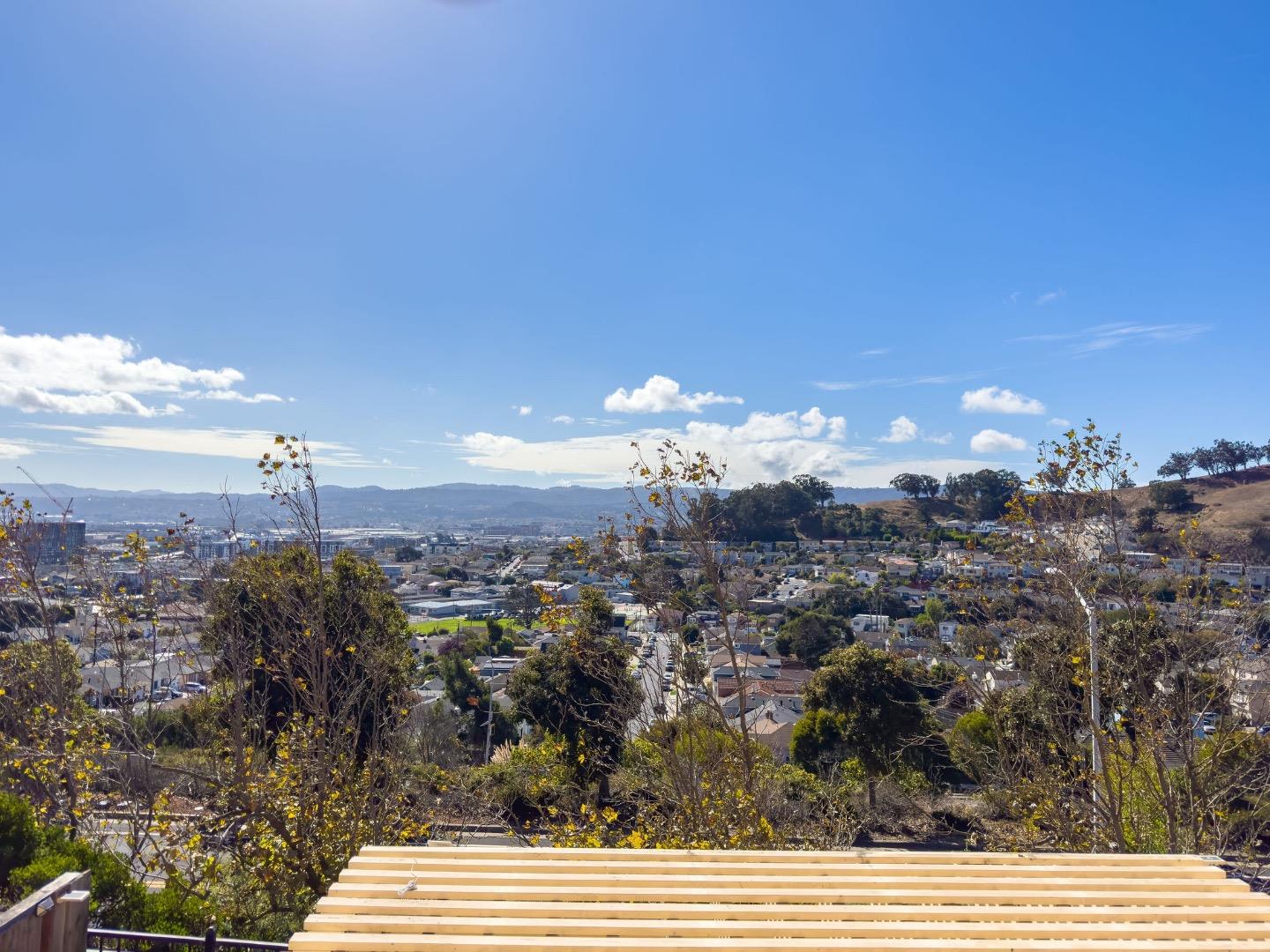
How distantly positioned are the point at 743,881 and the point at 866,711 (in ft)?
34.9

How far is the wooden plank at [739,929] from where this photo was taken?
2.74 meters

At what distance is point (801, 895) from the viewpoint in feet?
9.99

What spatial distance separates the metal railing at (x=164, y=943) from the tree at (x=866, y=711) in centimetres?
1082

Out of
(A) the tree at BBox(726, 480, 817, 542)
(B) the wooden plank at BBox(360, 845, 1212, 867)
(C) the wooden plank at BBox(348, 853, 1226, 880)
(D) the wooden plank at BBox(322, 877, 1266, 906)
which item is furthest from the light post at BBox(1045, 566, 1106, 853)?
(A) the tree at BBox(726, 480, 817, 542)

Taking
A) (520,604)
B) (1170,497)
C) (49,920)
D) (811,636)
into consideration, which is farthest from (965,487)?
(49,920)

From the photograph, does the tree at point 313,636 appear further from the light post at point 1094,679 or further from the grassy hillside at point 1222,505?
the grassy hillside at point 1222,505

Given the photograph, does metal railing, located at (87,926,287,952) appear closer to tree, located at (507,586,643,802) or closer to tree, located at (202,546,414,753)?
tree, located at (202,546,414,753)

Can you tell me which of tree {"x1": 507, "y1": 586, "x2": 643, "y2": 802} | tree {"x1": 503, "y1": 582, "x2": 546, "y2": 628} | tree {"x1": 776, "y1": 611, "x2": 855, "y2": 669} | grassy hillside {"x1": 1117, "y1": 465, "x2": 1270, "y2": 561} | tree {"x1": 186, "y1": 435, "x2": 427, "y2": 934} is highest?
grassy hillside {"x1": 1117, "y1": 465, "x2": 1270, "y2": 561}

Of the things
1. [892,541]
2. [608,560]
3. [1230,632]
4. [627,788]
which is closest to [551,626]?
[608,560]

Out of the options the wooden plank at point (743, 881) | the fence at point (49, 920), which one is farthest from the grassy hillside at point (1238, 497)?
the fence at point (49, 920)

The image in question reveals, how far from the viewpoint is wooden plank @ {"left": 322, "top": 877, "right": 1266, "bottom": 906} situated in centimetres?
302

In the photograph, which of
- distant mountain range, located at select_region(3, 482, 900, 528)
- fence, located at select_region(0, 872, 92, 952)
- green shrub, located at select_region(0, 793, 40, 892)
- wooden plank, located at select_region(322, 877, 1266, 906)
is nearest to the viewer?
fence, located at select_region(0, 872, 92, 952)

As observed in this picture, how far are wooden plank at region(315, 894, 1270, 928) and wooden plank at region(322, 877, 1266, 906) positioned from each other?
0.05m

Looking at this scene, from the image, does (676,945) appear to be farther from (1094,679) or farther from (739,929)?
(1094,679)
